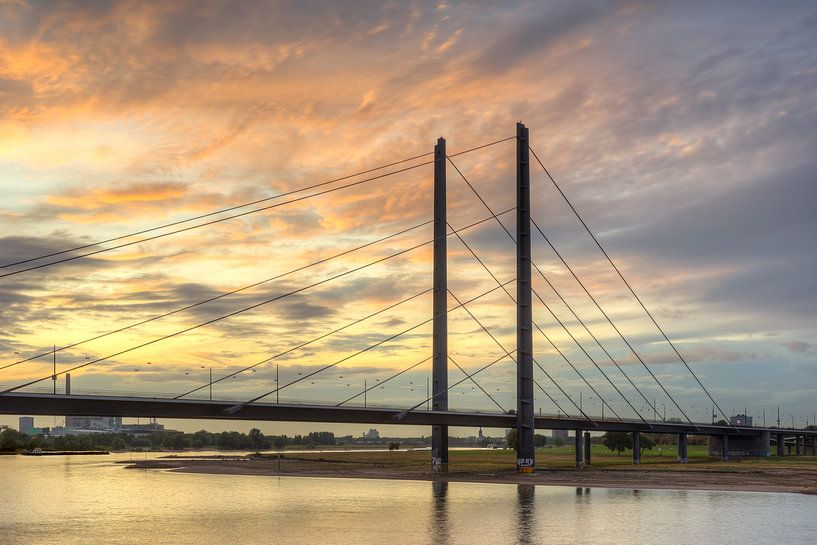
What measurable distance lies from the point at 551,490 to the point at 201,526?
3664 cm

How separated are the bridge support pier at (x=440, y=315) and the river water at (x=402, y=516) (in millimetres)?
11004

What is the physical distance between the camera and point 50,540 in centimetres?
4319

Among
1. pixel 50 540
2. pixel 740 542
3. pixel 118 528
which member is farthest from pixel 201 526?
pixel 740 542

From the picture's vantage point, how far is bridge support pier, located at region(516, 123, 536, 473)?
94.1 meters

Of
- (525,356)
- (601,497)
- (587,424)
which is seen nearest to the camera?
(601,497)

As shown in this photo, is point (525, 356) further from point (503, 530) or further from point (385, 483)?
point (503, 530)

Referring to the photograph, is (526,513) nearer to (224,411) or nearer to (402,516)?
(402,516)

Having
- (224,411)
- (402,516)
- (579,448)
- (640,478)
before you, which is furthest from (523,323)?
(402,516)

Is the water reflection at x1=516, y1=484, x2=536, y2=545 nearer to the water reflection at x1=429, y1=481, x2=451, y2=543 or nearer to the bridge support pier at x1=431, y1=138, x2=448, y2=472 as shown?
the water reflection at x1=429, y1=481, x2=451, y2=543

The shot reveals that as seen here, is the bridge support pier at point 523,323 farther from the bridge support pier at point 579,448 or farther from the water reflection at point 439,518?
the bridge support pier at point 579,448

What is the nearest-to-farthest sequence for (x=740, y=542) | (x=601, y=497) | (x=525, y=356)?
(x=740, y=542), (x=601, y=497), (x=525, y=356)

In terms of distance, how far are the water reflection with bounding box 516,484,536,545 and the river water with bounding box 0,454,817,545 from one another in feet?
0.20

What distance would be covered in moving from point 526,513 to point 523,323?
127 feet

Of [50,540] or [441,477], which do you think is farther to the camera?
[441,477]
